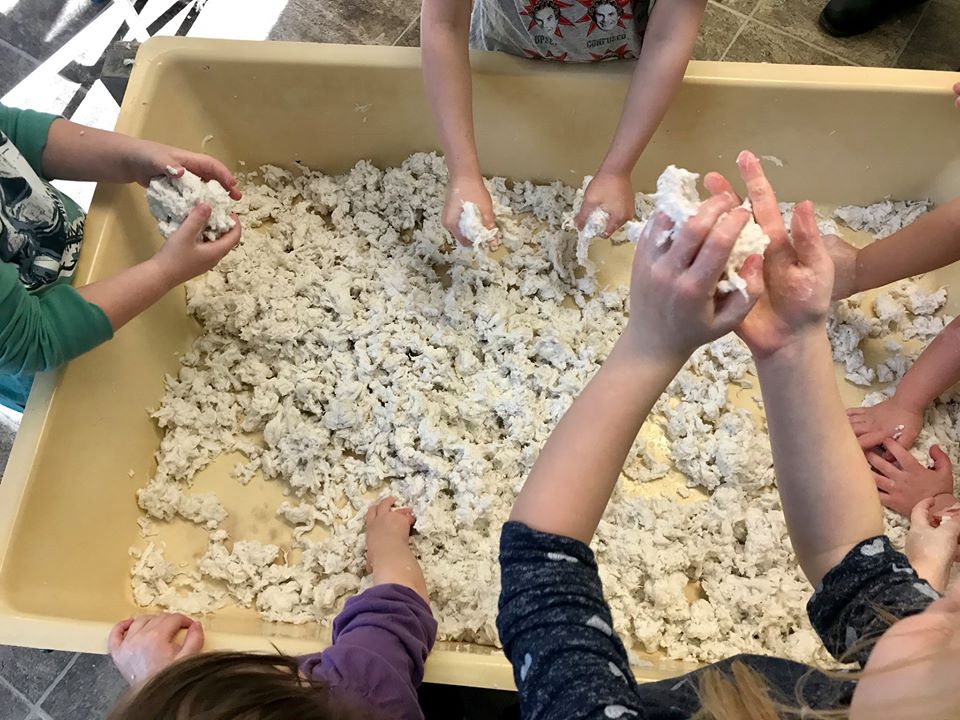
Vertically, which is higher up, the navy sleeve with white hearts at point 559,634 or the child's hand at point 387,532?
the navy sleeve with white hearts at point 559,634

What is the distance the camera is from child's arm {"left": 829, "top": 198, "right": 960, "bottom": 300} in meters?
1.00

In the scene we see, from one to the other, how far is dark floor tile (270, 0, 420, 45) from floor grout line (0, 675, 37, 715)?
1300 mm

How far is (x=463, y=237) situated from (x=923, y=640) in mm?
716

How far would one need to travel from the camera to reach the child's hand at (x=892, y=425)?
3.30ft

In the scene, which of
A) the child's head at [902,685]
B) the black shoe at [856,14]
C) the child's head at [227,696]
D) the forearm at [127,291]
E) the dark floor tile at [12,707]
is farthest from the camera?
the black shoe at [856,14]

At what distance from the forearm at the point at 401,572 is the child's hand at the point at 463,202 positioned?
1.41ft

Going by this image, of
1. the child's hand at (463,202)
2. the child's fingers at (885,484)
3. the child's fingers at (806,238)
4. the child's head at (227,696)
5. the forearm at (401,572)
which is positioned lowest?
the forearm at (401,572)

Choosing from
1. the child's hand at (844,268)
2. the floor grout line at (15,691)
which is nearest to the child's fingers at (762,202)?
the child's hand at (844,268)

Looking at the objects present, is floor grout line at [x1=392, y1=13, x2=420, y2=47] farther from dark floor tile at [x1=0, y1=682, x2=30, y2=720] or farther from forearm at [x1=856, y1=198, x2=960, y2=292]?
dark floor tile at [x1=0, y1=682, x2=30, y2=720]

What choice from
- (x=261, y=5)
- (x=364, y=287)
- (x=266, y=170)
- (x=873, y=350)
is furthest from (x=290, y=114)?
(x=873, y=350)

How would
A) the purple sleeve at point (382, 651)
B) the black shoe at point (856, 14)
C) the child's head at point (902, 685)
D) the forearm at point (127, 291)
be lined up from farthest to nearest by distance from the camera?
the black shoe at point (856, 14) → the forearm at point (127, 291) → the purple sleeve at point (382, 651) → the child's head at point (902, 685)

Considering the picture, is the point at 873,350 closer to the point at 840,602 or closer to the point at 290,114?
the point at 840,602

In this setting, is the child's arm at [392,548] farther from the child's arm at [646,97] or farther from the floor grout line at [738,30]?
the floor grout line at [738,30]

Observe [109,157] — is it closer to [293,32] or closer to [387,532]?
[387,532]
